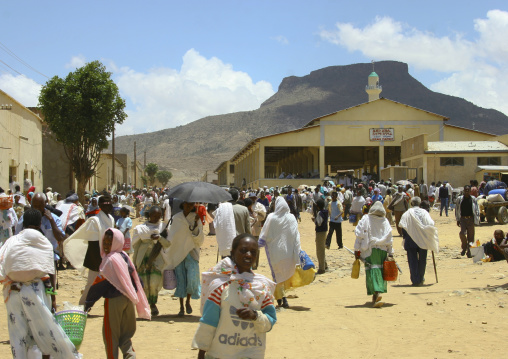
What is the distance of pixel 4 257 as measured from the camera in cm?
592

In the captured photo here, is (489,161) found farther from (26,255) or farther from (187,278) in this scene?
(26,255)

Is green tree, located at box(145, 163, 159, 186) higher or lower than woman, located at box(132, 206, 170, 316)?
higher

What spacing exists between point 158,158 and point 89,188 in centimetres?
9761

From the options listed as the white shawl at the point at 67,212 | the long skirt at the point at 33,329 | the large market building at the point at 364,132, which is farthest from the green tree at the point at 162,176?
the long skirt at the point at 33,329

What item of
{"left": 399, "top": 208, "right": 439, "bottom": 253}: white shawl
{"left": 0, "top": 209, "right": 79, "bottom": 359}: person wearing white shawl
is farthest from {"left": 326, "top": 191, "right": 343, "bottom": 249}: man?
{"left": 0, "top": 209, "right": 79, "bottom": 359}: person wearing white shawl

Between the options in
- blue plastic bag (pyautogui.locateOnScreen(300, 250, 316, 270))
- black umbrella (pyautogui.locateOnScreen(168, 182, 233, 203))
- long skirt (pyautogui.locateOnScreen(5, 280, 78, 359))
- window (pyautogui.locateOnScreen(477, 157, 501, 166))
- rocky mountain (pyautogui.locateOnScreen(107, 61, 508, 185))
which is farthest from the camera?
rocky mountain (pyautogui.locateOnScreen(107, 61, 508, 185))

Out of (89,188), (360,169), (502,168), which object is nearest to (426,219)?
(502,168)

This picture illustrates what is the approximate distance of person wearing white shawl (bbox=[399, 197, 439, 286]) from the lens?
11.7 metres

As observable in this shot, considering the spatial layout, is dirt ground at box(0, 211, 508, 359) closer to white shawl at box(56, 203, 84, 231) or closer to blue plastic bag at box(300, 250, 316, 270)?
A: blue plastic bag at box(300, 250, 316, 270)

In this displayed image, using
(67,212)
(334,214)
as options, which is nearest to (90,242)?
(67,212)

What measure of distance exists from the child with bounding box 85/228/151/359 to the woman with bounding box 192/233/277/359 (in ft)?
6.22

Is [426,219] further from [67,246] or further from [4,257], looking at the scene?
[4,257]

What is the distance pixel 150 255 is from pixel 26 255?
332cm

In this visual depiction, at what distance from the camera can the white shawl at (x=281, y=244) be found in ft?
32.9
